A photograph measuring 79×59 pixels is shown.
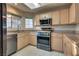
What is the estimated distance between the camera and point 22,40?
226 centimetres

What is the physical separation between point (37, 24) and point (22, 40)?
0.45 meters

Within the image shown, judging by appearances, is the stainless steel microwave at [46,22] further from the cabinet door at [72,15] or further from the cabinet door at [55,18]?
the cabinet door at [72,15]

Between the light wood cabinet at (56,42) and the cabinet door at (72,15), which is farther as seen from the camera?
the light wood cabinet at (56,42)

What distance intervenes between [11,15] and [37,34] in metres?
0.65

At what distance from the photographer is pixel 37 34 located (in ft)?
7.41

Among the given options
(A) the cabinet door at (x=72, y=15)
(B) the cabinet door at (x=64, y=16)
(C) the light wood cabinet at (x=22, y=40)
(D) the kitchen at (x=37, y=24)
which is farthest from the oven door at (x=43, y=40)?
(A) the cabinet door at (x=72, y=15)

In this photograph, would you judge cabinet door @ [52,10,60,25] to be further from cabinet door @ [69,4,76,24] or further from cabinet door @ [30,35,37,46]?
cabinet door @ [30,35,37,46]

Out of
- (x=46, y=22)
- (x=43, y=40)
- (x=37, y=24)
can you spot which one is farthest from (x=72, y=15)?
(x=43, y=40)

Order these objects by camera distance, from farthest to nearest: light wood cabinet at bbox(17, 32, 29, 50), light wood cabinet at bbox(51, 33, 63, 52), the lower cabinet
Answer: light wood cabinet at bbox(51, 33, 63, 52)
light wood cabinet at bbox(17, 32, 29, 50)
the lower cabinet

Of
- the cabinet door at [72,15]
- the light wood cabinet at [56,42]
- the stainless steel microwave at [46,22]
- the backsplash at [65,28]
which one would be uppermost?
the cabinet door at [72,15]

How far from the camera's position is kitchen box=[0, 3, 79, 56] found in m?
1.90

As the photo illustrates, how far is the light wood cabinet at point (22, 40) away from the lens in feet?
6.93

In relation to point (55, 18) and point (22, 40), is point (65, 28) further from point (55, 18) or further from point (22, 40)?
point (22, 40)

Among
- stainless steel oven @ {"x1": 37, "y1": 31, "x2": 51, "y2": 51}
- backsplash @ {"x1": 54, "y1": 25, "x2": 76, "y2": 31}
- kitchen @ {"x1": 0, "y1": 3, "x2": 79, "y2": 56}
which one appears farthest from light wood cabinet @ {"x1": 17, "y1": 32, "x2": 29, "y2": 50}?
backsplash @ {"x1": 54, "y1": 25, "x2": 76, "y2": 31}
